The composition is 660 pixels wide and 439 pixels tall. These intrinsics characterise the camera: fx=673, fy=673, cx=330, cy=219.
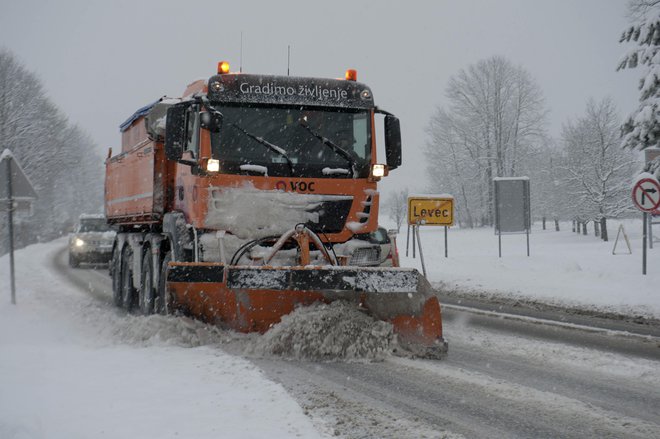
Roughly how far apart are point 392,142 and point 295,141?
1237 millimetres

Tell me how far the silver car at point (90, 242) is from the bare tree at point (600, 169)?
34.7m

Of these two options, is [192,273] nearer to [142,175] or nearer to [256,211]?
[256,211]

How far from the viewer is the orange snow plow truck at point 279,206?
6363mm

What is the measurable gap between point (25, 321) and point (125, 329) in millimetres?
3078

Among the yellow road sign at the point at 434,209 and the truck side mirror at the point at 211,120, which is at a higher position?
the truck side mirror at the point at 211,120

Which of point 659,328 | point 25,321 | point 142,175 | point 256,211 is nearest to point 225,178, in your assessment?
point 256,211

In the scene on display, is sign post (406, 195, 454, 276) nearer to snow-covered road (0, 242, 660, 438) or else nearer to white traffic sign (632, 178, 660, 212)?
white traffic sign (632, 178, 660, 212)

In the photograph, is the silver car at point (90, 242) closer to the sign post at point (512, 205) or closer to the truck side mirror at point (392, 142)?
the sign post at point (512, 205)

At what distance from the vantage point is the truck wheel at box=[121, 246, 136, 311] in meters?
11.3

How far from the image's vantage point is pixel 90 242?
916 inches

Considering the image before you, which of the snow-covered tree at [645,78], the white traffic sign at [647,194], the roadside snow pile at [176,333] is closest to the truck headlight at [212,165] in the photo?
the roadside snow pile at [176,333]

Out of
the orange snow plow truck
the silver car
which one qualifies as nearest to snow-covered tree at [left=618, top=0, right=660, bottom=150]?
the orange snow plow truck

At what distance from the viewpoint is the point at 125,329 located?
7.74 metres

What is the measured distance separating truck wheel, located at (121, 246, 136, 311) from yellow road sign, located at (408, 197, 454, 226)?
7.71 metres
